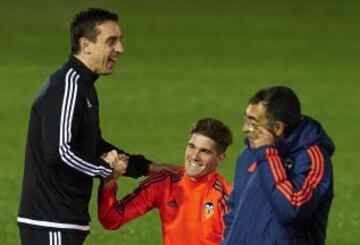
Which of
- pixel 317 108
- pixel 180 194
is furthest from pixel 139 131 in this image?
pixel 180 194

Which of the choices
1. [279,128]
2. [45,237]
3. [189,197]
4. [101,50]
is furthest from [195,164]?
[279,128]

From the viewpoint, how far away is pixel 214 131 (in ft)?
28.3

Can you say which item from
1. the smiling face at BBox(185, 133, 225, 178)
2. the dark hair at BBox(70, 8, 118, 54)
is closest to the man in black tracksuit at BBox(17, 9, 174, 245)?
the dark hair at BBox(70, 8, 118, 54)

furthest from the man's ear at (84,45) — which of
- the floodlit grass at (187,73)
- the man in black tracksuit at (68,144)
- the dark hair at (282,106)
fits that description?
the floodlit grass at (187,73)

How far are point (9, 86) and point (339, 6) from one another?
39.3 feet

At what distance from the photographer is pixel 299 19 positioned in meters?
30.1

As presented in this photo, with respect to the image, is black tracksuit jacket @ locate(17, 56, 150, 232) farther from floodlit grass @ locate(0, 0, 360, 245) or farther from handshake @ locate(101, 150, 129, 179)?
floodlit grass @ locate(0, 0, 360, 245)

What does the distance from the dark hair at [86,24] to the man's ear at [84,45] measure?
2 centimetres

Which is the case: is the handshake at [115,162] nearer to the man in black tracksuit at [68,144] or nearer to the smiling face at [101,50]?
the man in black tracksuit at [68,144]

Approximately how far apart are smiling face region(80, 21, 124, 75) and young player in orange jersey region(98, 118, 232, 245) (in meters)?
0.72

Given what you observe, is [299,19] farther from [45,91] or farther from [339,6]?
[45,91]

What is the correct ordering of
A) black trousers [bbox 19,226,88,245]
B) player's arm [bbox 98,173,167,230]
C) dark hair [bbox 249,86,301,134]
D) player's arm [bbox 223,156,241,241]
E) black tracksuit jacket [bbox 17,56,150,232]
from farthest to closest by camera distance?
player's arm [bbox 98,173,167,230]
black trousers [bbox 19,226,88,245]
black tracksuit jacket [bbox 17,56,150,232]
player's arm [bbox 223,156,241,241]
dark hair [bbox 249,86,301,134]

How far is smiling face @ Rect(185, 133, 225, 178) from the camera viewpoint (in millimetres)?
8594

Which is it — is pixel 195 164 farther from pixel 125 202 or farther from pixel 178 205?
pixel 125 202
